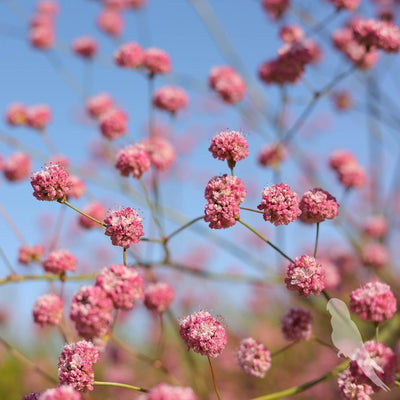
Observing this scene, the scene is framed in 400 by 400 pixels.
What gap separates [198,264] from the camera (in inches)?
341

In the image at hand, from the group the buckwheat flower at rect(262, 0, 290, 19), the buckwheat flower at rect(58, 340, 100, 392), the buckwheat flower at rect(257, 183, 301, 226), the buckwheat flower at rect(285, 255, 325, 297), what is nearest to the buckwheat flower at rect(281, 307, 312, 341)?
the buckwheat flower at rect(285, 255, 325, 297)

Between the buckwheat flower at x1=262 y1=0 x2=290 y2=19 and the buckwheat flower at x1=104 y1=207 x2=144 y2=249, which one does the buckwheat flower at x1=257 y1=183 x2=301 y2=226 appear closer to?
the buckwheat flower at x1=104 y1=207 x2=144 y2=249

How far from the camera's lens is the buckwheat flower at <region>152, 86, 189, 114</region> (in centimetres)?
411

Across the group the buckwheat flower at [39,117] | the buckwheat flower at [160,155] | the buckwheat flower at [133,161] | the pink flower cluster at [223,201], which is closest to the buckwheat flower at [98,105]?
the buckwheat flower at [39,117]

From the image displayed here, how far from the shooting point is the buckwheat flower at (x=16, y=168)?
3926 millimetres

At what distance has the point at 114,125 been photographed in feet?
12.3

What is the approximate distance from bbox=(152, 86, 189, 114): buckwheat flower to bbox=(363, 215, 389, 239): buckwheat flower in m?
2.07

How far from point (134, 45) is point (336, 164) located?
1785 millimetres

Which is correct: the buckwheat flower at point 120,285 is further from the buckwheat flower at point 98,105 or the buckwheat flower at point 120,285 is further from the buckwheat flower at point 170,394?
the buckwheat flower at point 98,105

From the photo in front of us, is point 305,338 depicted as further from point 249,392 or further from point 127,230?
point 249,392

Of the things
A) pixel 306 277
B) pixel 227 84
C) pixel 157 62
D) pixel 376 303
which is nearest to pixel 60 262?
pixel 306 277

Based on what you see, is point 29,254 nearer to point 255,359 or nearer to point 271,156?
point 255,359

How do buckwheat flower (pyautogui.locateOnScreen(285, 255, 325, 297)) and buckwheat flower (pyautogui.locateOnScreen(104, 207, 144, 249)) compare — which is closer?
buckwheat flower (pyautogui.locateOnScreen(285, 255, 325, 297))

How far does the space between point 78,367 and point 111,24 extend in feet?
14.7
